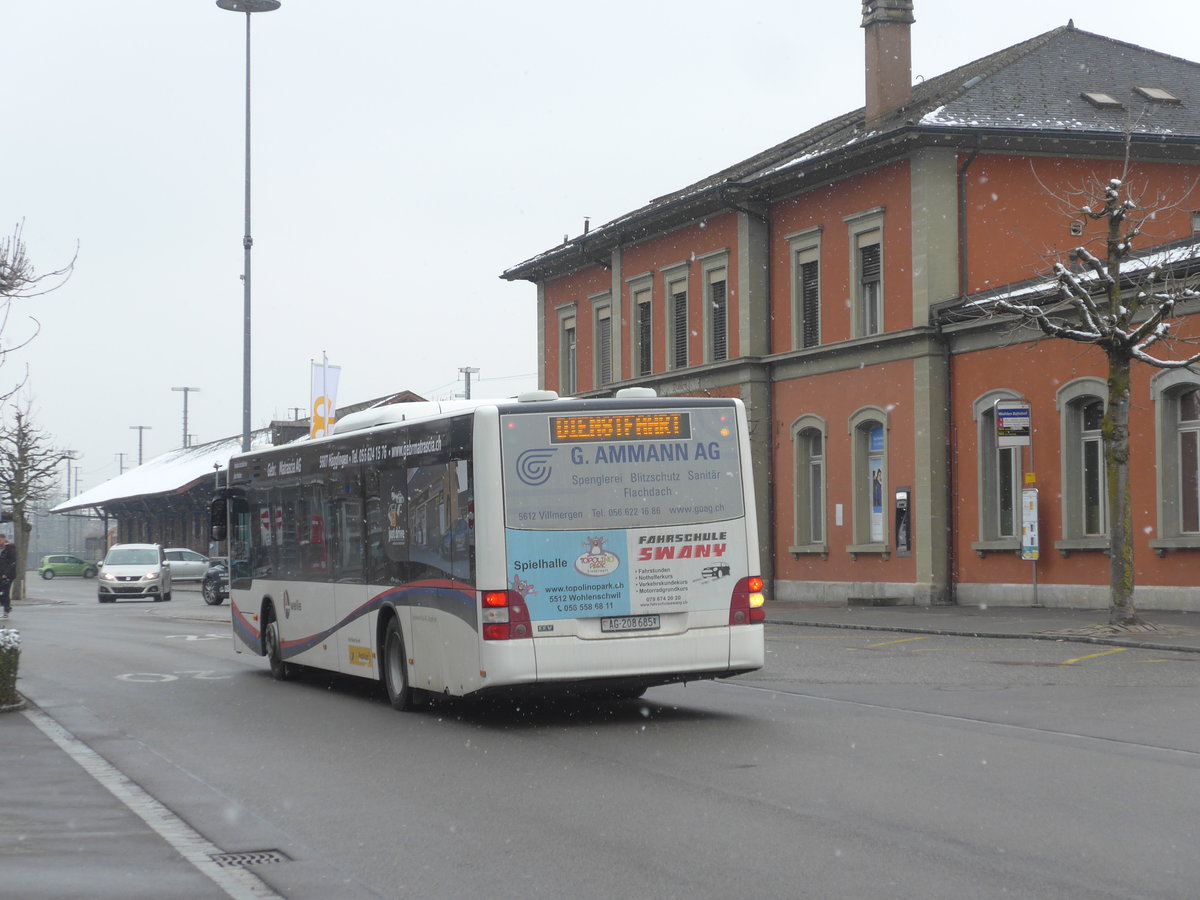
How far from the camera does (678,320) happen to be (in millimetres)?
42719

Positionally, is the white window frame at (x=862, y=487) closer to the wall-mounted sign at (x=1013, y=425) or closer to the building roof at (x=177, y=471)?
the wall-mounted sign at (x=1013, y=425)

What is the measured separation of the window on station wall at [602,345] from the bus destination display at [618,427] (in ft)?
108

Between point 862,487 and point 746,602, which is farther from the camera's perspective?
point 862,487

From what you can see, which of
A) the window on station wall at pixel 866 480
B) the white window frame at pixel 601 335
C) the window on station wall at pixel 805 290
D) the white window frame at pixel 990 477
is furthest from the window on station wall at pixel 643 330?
the white window frame at pixel 990 477

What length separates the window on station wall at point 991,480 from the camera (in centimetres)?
3161

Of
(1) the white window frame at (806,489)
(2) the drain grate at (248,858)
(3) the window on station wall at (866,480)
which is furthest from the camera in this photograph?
(1) the white window frame at (806,489)

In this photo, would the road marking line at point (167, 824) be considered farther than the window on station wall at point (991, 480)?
No

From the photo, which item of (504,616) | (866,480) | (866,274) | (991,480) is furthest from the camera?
(866,480)

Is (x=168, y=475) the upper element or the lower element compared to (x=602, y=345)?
lower

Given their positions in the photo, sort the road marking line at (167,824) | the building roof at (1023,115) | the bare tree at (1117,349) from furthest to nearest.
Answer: the building roof at (1023,115) → the bare tree at (1117,349) → the road marking line at (167,824)

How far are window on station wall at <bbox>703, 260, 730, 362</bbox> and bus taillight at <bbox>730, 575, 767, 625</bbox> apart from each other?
26.2 metres

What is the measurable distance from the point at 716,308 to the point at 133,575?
21.7m

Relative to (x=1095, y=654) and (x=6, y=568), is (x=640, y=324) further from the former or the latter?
(x=1095, y=654)

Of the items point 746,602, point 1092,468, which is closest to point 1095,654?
point 746,602
